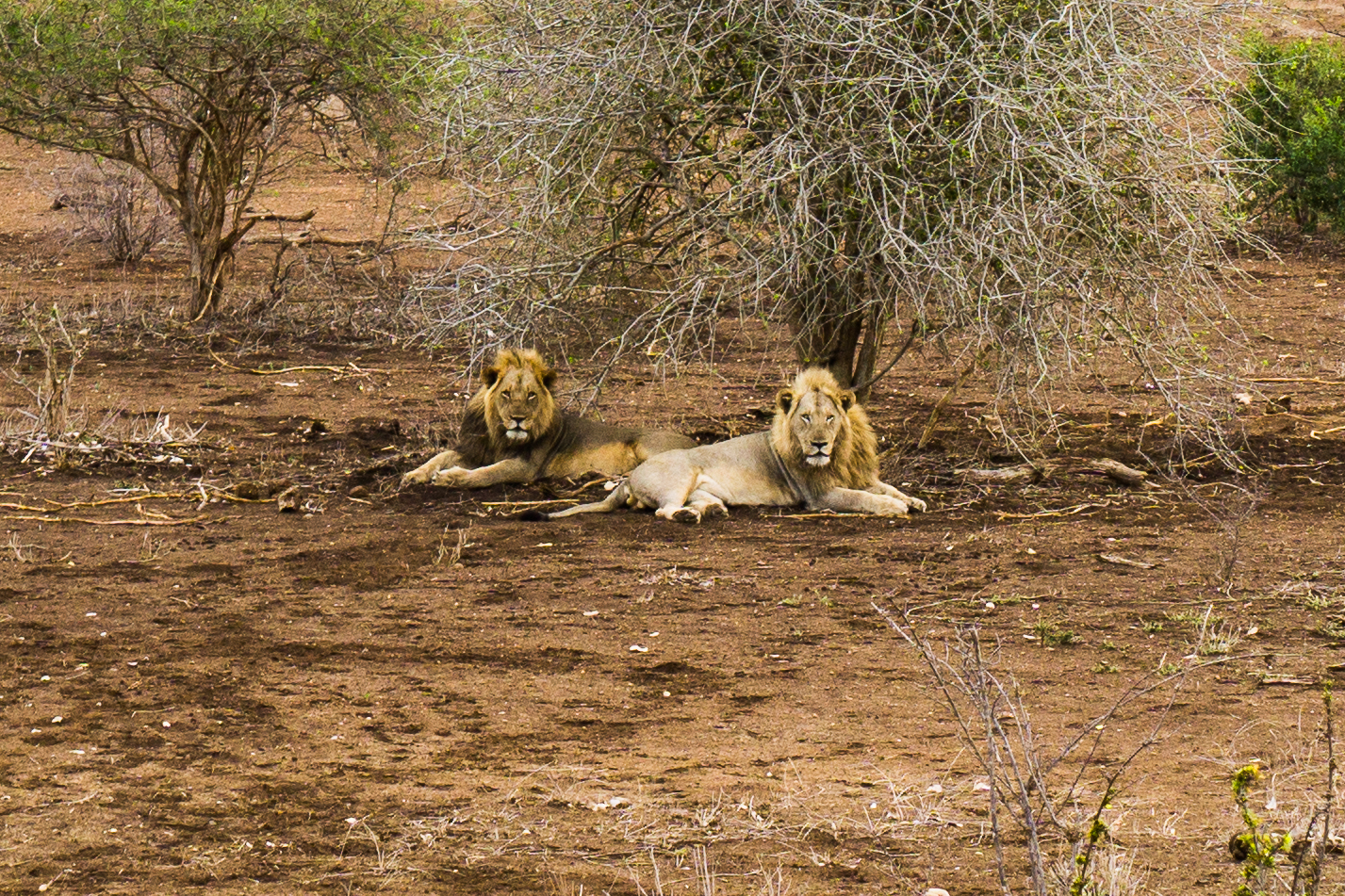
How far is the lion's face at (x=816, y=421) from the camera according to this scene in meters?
8.93

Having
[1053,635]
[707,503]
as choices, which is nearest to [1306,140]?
[707,503]

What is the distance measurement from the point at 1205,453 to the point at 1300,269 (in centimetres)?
908

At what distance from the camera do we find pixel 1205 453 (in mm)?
10227

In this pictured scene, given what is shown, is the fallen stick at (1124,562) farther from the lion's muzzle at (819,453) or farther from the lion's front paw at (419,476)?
the lion's front paw at (419,476)

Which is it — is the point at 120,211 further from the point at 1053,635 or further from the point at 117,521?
the point at 1053,635

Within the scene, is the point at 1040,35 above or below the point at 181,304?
above

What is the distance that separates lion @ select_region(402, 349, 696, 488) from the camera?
32.0ft

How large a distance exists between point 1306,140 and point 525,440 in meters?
12.0

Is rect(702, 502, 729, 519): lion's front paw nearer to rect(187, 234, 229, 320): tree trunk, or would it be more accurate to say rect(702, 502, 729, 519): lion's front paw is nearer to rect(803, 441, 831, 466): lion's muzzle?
rect(803, 441, 831, 466): lion's muzzle

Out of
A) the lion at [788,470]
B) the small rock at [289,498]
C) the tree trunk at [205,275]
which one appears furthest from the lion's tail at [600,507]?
the tree trunk at [205,275]

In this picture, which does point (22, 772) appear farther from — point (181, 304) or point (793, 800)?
point (181, 304)

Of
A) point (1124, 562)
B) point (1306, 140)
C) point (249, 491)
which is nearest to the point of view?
point (1124, 562)

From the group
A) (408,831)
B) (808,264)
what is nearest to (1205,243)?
(808,264)

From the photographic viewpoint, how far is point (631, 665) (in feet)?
21.2
